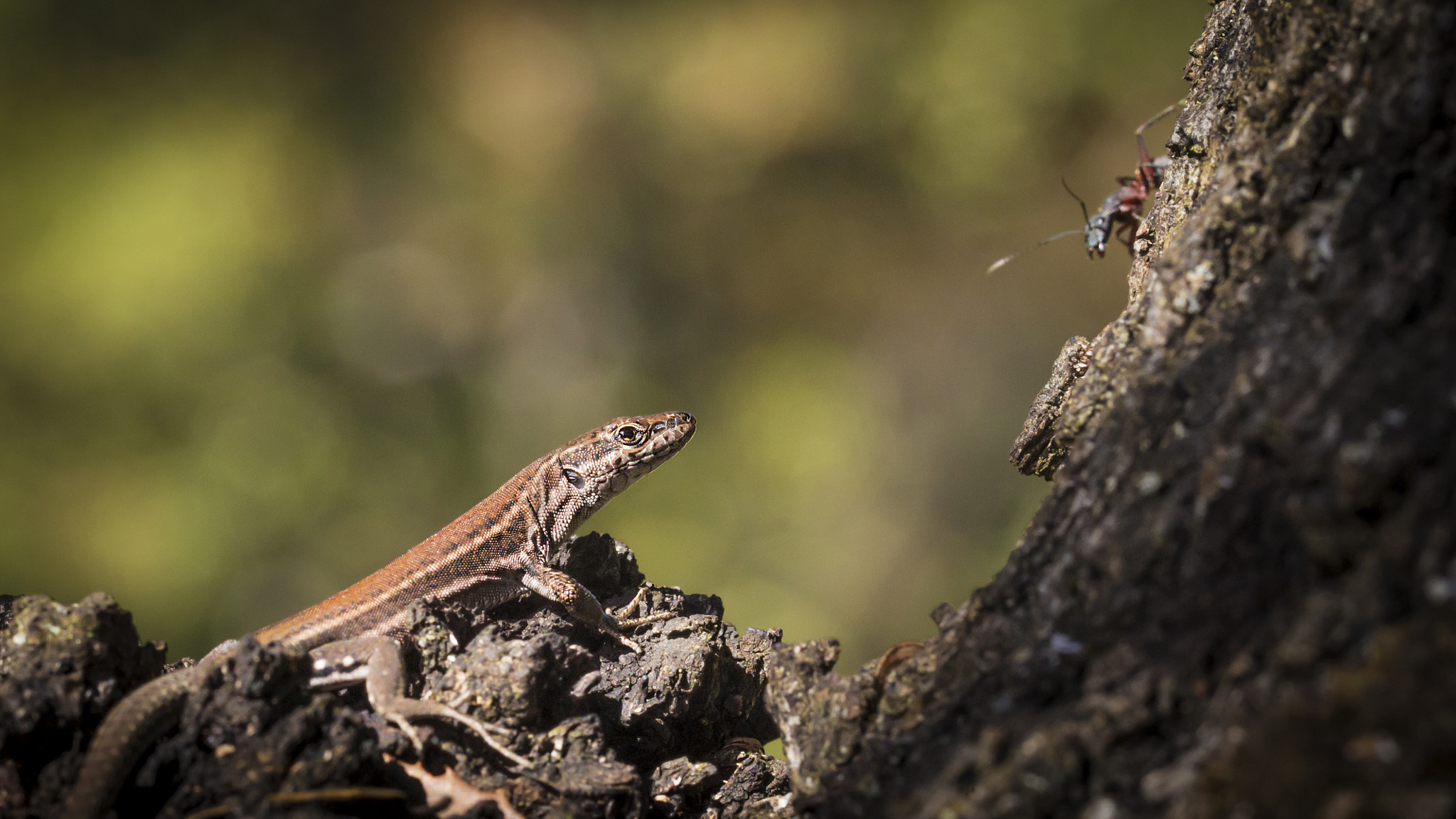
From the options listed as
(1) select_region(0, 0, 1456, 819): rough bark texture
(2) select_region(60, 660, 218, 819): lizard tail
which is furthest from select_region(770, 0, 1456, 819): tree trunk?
(2) select_region(60, 660, 218, 819): lizard tail

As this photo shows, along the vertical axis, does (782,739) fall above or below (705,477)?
below

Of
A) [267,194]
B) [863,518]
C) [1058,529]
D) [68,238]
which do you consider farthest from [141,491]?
[1058,529]

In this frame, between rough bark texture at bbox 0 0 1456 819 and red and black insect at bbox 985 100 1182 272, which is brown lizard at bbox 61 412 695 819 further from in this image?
red and black insect at bbox 985 100 1182 272

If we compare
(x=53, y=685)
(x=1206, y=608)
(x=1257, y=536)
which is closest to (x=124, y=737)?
(x=53, y=685)

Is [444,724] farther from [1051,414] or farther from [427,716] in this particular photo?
[1051,414]

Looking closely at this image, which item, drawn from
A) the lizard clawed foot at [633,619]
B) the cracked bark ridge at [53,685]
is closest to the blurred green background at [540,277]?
the lizard clawed foot at [633,619]

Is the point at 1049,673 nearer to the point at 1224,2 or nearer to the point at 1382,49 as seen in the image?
the point at 1382,49

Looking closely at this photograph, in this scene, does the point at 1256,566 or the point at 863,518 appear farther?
the point at 863,518

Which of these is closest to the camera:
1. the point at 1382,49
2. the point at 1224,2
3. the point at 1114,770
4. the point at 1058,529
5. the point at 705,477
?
the point at 1114,770
